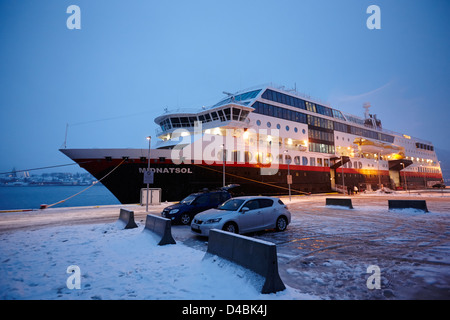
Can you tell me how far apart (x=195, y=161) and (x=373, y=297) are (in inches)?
639

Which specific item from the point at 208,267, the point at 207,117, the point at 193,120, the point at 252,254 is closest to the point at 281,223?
the point at 208,267

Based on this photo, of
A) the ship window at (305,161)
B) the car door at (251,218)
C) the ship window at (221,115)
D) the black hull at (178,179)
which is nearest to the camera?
the car door at (251,218)

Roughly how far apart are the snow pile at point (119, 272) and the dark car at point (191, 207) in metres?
3.06

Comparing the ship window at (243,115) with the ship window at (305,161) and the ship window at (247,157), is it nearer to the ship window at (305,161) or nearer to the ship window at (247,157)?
the ship window at (247,157)

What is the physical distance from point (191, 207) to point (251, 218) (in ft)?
11.8

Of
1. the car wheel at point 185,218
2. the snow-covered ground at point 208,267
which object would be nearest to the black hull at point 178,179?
the car wheel at point 185,218

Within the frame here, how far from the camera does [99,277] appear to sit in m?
4.23

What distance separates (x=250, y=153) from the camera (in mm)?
22406

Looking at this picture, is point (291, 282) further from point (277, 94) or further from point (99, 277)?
point (277, 94)

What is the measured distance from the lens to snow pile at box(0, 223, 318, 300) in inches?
138

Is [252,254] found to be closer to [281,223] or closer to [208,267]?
[208,267]

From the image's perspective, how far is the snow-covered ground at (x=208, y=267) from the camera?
141 inches

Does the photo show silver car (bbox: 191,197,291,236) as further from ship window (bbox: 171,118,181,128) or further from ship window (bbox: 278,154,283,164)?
ship window (bbox: 278,154,283,164)

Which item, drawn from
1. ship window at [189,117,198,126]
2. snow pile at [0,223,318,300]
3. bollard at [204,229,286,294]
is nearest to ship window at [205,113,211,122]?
ship window at [189,117,198,126]
